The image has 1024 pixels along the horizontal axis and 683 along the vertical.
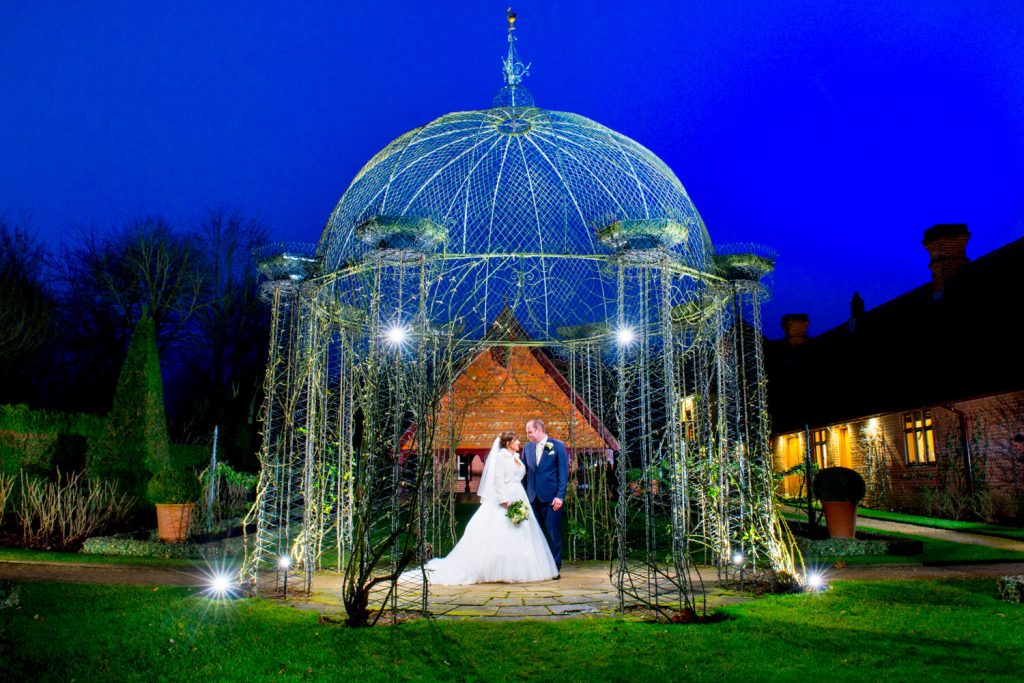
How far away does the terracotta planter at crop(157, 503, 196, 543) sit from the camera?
12.7 m

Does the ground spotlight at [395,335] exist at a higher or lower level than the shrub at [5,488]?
higher

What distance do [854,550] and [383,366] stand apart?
782cm

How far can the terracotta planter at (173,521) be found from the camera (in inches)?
500

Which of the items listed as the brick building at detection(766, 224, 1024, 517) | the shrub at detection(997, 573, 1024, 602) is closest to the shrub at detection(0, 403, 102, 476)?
the brick building at detection(766, 224, 1024, 517)

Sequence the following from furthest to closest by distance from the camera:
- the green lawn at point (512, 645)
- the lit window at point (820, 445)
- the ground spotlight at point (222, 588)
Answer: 1. the lit window at point (820, 445)
2. the ground spotlight at point (222, 588)
3. the green lawn at point (512, 645)

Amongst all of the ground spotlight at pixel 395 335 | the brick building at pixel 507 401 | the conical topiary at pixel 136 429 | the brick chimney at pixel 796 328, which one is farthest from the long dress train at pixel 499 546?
the brick chimney at pixel 796 328

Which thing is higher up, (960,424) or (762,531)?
(960,424)

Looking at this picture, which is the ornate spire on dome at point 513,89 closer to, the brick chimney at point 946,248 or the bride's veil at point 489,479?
the bride's veil at point 489,479

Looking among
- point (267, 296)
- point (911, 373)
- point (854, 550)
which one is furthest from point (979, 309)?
point (267, 296)

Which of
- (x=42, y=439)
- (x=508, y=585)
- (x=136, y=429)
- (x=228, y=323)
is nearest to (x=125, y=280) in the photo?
(x=228, y=323)

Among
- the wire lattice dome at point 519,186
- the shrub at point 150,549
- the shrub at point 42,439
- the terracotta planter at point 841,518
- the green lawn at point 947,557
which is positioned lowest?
the green lawn at point 947,557

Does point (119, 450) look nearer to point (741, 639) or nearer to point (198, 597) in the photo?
point (198, 597)

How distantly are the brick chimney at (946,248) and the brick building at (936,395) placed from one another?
0.03m

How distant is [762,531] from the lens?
8.59m
